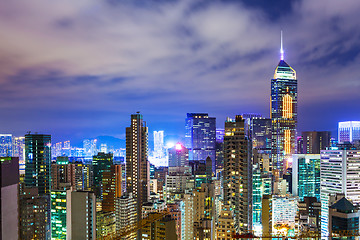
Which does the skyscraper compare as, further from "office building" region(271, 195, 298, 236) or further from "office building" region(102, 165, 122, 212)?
"office building" region(271, 195, 298, 236)

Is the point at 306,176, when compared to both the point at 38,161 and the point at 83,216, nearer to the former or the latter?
the point at 38,161

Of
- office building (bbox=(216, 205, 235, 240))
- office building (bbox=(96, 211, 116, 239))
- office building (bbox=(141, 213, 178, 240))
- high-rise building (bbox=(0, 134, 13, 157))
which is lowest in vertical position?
office building (bbox=(96, 211, 116, 239))

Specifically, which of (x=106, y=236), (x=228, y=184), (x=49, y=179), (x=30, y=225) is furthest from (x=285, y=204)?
(x=49, y=179)

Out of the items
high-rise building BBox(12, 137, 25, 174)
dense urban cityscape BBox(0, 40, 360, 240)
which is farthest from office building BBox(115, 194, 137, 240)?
high-rise building BBox(12, 137, 25, 174)

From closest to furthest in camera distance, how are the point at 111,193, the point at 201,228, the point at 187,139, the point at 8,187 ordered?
the point at 8,187 < the point at 201,228 < the point at 111,193 < the point at 187,139

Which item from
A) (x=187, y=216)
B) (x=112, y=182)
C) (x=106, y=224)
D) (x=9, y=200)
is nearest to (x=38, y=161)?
(x=112, y=182)

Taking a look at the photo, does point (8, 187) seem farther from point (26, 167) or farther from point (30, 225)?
point (26, 167)

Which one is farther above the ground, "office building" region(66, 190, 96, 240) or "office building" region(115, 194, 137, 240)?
"office building" region(66, 190, 96, 240)
